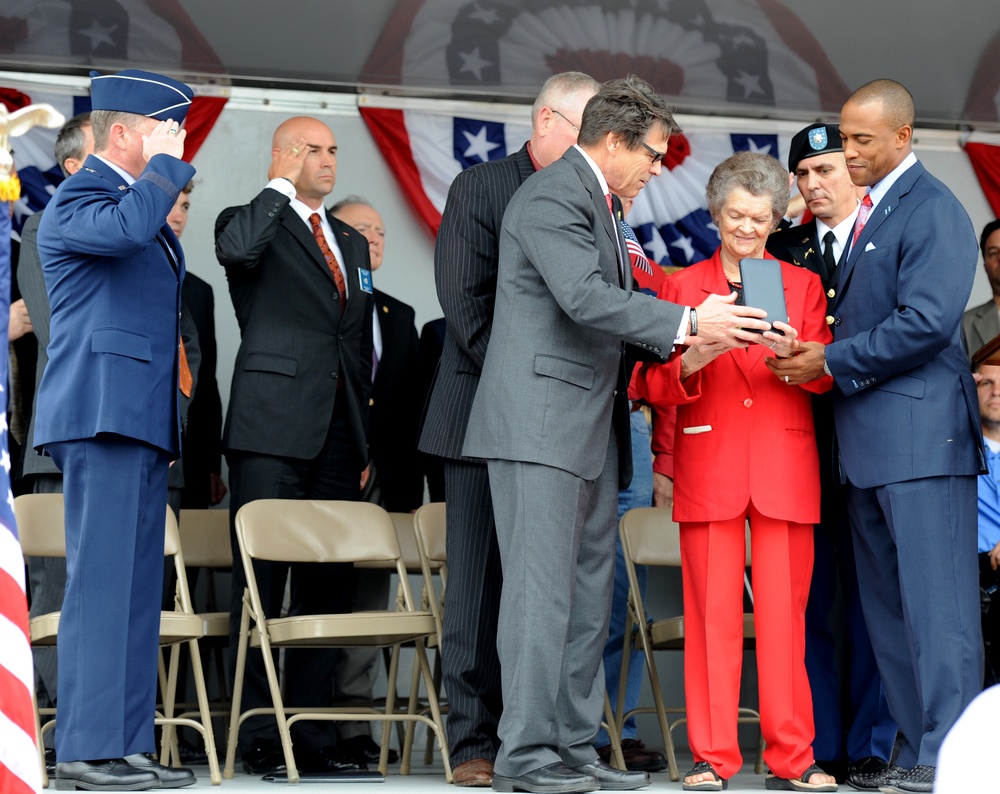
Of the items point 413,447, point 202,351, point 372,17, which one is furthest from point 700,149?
point 202,351

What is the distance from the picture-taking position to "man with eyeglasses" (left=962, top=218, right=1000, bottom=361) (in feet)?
18.4

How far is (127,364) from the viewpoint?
343 centimetres

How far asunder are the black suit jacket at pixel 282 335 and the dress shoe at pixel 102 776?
139cm

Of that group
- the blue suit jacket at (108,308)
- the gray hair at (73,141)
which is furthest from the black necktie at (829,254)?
the gray hair at (73,141)

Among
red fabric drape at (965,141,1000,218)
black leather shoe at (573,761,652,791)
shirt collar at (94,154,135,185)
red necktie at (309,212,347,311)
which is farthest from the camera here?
red fabric drape at (965,141,1000,218)

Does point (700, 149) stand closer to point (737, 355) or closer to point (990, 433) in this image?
point (990, 433)

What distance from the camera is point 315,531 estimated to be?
4332 millimetres

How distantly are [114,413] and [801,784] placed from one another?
2.11m

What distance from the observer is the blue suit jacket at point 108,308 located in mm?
3318

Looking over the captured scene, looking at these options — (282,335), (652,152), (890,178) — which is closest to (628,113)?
(652,152)

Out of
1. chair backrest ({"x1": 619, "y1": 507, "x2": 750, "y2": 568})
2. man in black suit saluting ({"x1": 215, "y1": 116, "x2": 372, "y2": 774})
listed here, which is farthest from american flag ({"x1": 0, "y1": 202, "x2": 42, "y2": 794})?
chair backrest ({"x1": 619, "y1": 507, "x2": 750, "y2": 568})

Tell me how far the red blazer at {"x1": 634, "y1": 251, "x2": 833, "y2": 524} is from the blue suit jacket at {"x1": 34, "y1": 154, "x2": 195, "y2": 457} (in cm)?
142

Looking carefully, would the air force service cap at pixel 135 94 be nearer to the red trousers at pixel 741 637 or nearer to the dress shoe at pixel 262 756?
the red trousers at pixel 741 637

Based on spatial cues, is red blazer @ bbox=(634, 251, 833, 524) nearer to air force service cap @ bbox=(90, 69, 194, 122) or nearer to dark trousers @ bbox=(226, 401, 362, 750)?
dark trousers @ bbox=(226, 401, 362, 750)
